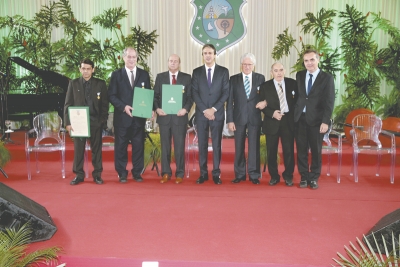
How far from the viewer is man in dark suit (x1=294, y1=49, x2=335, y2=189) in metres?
4.45

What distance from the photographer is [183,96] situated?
15.9 ft

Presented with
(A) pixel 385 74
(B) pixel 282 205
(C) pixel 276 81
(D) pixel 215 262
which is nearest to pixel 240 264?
(D) pixel 215 262

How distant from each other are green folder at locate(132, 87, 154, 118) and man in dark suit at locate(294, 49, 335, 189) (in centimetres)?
168

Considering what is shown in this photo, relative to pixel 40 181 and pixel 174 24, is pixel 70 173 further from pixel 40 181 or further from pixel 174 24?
pixel 174 24

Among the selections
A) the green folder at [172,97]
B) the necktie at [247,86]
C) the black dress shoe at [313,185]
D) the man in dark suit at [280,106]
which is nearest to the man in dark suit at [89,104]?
the green folder at [172,97]

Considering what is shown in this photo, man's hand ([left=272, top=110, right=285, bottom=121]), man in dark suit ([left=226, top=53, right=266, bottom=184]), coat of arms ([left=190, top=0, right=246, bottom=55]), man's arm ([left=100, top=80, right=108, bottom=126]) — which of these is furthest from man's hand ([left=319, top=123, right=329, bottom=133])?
coat of arms ([left=190, top=0, right=246, bottom=55])

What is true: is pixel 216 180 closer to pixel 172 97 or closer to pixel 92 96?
pixel 172 97

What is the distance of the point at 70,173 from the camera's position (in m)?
5.46

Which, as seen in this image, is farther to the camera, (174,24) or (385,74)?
(174,24)

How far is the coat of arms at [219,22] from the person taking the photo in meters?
8.71

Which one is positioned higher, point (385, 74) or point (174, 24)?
point (174, 24)

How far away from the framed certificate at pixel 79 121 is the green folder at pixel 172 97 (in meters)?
0.91

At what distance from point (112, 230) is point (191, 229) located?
0.63 meters

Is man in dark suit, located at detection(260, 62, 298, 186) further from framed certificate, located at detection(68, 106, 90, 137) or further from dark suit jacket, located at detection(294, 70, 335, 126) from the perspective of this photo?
framed certificate, located at detection(68, 106, 90, 137)
